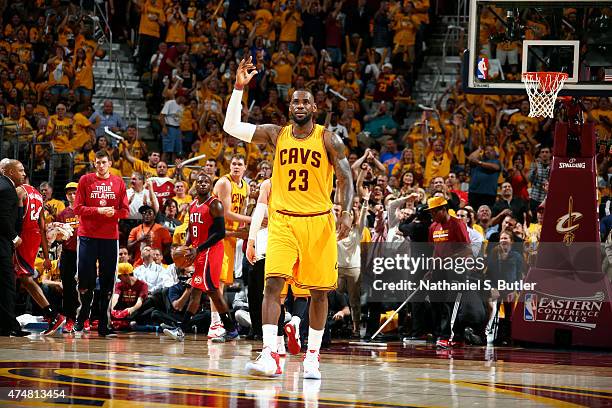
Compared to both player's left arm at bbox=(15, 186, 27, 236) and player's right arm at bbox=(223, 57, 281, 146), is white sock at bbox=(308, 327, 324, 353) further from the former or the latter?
player's left arm at bbox=(15, 186, 27, 236)

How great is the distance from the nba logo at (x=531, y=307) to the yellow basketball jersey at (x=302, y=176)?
5.65 meters

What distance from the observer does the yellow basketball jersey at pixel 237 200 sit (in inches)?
534

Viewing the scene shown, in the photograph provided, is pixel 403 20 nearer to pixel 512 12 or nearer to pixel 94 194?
pixel 512 12

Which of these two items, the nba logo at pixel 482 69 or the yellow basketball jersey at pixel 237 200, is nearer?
the nba logo at pixel 482 69

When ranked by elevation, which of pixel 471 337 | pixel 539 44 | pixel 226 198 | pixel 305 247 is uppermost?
pixel 539 44

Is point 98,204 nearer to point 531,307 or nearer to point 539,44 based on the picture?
point 531,307

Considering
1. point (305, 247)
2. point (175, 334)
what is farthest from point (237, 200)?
point (305, 247)

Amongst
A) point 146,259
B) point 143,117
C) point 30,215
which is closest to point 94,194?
point 30,215

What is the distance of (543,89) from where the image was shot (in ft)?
42.0

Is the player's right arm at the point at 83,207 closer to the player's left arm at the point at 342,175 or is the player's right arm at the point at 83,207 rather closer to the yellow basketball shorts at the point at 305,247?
the yellow basketball shorts at the point at 305,247

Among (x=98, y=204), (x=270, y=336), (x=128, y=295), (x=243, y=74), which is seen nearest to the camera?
(x=270, y=336)

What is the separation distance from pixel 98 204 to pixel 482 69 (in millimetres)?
5230

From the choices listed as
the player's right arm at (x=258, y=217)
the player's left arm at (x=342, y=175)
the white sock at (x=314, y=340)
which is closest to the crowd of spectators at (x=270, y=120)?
the player's right arm at (x=258, y=217)

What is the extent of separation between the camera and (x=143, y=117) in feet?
76.9
